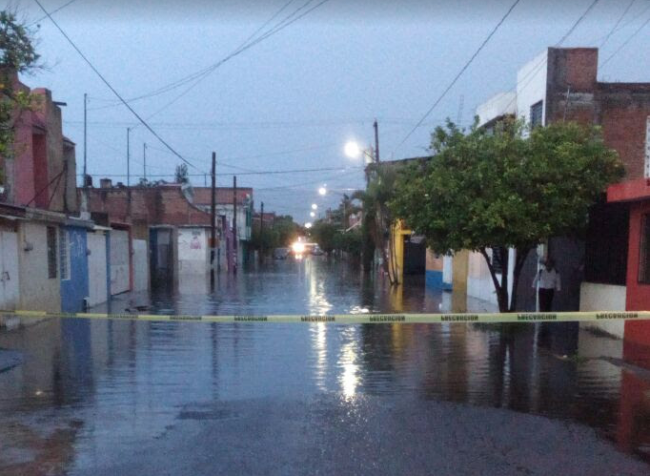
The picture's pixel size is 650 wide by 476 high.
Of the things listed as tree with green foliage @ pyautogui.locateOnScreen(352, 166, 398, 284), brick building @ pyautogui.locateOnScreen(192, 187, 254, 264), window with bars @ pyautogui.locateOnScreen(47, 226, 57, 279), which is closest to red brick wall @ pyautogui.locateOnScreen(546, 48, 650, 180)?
tree with green foliage @ pyautogui.locateOnScreen(352, 166, 398, 284)

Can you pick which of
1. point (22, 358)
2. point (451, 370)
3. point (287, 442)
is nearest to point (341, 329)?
point (451, 370)

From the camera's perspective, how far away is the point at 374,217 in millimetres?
34688

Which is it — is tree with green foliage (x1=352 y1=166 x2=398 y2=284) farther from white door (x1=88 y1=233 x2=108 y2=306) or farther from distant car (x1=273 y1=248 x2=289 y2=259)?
distant car (x1=273 y1=248 x2=289 y2=259)

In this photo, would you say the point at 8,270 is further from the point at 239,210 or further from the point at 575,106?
the point at 239,210

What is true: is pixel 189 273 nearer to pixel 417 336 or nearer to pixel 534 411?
pixel 417 336

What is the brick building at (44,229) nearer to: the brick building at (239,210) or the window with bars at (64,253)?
the window with bars at (64,253)

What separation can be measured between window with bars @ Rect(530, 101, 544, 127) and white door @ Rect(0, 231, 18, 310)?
46.2 feet

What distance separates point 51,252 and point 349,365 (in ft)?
32.4

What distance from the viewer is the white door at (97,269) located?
21391 millimetres

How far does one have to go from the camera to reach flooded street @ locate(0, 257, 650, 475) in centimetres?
627

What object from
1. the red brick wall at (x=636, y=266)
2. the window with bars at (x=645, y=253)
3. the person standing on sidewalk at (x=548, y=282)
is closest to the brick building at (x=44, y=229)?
the person standing on sidewalk at (x=548, y=282)

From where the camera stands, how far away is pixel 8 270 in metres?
14.7

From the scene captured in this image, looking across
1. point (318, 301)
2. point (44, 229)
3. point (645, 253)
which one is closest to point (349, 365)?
point (645, 253)

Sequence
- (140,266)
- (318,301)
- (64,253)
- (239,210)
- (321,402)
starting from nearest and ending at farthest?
1. (321,402)
2. (64,253)
3. (318,301)
4. (140,266)
5. (239,210)
